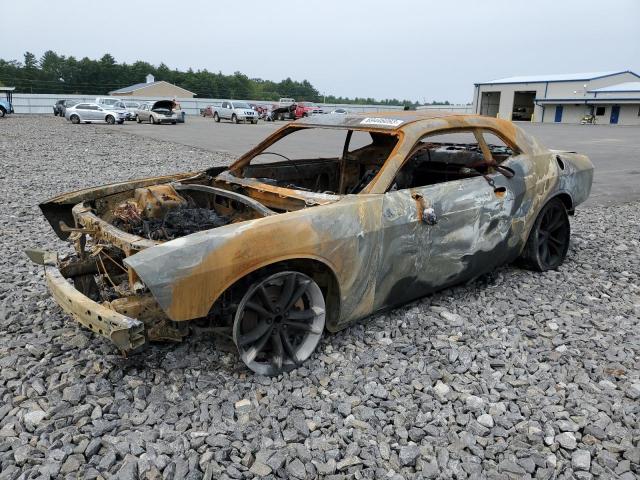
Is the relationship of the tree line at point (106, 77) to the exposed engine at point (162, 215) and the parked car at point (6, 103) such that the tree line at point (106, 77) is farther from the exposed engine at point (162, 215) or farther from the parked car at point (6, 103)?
the exposed engine at point (162, 215)

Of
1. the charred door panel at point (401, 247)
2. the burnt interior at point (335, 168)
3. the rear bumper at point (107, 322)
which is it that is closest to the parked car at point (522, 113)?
the burnt interior at point (335, 168)

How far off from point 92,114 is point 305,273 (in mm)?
30178

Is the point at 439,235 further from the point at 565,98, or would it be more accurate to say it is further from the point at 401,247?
the point at 565,98

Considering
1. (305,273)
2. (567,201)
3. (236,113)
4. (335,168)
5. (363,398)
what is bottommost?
(363,398)

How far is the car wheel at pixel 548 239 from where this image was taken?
15.5 feet

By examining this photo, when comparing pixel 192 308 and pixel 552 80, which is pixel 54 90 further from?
pixel 192 308

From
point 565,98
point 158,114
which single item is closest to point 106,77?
point 158,114

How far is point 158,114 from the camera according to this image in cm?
3103

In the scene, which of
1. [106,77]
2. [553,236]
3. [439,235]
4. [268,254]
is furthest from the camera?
[106,77]

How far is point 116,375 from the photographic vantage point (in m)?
3.13

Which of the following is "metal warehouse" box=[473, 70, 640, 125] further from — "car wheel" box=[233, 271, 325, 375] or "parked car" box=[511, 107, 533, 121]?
"car wheel" box=[233, 271, 325, 375]

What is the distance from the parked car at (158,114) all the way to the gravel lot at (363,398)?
28.3 metres

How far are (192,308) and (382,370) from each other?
1267 millimetres

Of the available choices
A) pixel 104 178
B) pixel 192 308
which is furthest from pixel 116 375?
pixel 104 178
